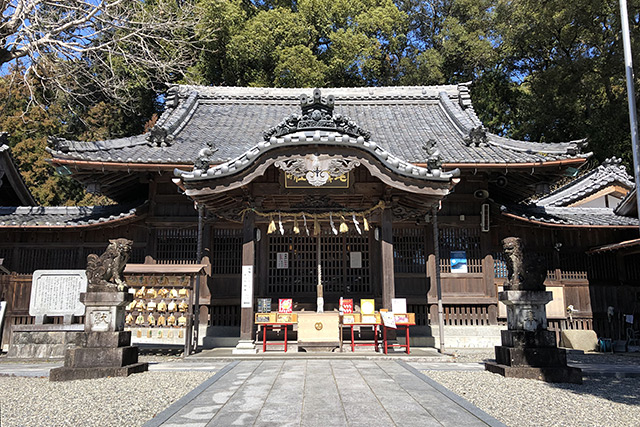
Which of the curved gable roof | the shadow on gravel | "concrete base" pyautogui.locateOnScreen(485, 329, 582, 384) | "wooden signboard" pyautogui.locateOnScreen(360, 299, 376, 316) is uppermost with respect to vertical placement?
the curved gable roof

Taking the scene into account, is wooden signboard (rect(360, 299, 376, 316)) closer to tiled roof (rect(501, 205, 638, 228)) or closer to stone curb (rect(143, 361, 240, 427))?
stone curb (rect(143, 361, 240, 427))

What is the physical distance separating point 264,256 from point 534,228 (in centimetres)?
879

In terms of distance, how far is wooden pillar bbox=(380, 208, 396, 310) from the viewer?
38.1ft

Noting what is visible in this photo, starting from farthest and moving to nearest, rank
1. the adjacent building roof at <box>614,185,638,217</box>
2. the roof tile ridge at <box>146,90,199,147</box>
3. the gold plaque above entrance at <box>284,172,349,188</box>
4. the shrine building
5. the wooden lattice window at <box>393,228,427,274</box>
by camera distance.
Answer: the roof tile ridge at <box>146,90,199,147</box> < the wooden lattice window at <box>393,228,427,274</box> < the shrine building < the gold plaque above entrance at <box>284,172,349,188</box> < the adjacent building roof at <box>614,185,638,217</box>

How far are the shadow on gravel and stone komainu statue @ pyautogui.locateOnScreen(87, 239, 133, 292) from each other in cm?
808

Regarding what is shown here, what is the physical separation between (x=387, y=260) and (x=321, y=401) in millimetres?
6172

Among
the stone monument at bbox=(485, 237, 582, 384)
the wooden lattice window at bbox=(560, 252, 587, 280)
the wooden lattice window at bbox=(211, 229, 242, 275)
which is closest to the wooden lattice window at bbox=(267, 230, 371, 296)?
the wooden lattice window at bbox=(211, 229, 242, 275)

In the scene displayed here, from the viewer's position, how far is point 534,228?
1461 cm

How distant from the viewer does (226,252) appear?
46.0ft

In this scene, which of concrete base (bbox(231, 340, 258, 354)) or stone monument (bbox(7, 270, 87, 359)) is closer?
concrete base (bbox(231, 340, 258, 354))

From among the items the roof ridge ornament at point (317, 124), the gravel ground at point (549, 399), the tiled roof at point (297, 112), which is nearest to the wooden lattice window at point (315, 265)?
the tiled roof at point (297, 112)

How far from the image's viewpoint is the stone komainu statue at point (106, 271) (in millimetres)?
8516

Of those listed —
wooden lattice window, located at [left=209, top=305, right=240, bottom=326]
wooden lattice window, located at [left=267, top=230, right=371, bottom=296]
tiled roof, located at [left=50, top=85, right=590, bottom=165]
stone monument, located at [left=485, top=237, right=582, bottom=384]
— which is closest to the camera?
stone monument, located at [left=485, top=237, right=582, bottom=384]

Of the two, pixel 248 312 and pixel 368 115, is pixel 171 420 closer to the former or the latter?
pixel 248 312
